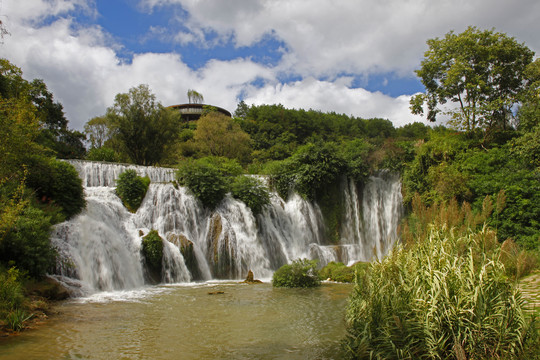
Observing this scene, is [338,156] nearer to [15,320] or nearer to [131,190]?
[131,190]

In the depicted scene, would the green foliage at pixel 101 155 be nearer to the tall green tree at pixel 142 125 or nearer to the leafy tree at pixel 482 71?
the tall green tree at pixel 142 125

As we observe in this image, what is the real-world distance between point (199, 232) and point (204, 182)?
8.71ft

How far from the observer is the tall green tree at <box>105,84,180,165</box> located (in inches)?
1109

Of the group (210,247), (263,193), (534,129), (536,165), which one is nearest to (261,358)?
(210,247)

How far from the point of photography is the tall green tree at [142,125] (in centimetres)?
2816

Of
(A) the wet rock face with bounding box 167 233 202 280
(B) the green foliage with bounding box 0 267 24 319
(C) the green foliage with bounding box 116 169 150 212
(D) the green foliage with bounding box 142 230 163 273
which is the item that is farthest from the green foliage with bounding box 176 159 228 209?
(B) the green foliage with bounding box 0 267 24 319

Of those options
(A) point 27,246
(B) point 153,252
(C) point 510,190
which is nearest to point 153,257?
(B) point 153,252

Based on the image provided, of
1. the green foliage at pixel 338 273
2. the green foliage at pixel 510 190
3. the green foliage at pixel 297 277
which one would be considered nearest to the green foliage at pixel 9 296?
the green foliage at pixel 297 277

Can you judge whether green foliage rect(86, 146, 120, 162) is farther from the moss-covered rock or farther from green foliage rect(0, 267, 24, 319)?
green foliage rect(0, 267, 24, 319)

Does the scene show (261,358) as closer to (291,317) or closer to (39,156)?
(291,317)

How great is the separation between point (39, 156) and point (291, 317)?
11.4 metres

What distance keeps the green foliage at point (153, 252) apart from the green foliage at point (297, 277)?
4.75 metres

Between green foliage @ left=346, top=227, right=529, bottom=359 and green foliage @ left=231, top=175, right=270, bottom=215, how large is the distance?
14.6 m

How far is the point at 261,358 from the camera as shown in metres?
5.50
